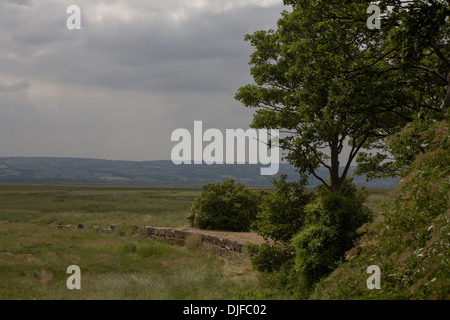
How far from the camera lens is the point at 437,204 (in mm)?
8391

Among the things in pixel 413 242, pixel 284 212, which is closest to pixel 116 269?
pixel 284 212

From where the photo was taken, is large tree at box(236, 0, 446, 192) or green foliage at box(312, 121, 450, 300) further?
large tree at box(236, 0, 446, 192)

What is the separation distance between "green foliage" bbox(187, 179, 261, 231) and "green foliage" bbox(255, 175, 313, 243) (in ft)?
32.8

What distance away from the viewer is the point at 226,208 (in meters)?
25.4

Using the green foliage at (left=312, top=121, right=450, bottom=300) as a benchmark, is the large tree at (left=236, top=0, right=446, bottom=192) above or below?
above

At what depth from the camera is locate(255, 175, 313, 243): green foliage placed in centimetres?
1470

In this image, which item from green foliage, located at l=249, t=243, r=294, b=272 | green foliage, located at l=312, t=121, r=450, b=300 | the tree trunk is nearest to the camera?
green foliage, located at l=312, t=121, r=450, b=300

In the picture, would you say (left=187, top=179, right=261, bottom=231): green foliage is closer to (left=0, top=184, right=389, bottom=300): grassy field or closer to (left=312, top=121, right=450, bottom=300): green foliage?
(left=0, top=184, right=389, bottom=300): grassy field

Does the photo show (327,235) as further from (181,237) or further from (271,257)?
(181,237)

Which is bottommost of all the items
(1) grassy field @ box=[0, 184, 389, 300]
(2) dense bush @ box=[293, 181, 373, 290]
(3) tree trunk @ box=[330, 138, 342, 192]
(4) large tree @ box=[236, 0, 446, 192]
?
(1) grassy field @ box=[0, 184, 389, 300]

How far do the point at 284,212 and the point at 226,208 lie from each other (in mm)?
10753

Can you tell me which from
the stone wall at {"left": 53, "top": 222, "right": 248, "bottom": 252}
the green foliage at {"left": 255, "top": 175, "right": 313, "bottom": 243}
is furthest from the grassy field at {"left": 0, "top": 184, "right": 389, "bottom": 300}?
the green foliage at {"left": 255, "top": 175, "right": 313, "bottom": 243}

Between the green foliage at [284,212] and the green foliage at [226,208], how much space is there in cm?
998
